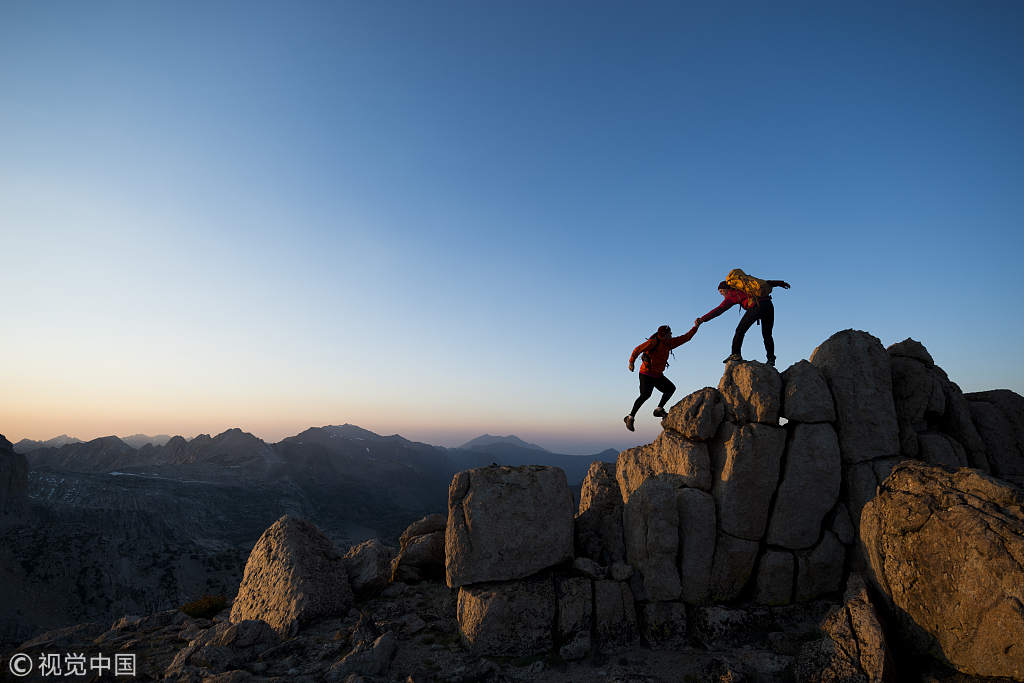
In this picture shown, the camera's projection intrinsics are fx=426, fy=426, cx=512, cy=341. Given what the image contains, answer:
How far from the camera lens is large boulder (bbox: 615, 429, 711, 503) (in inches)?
552

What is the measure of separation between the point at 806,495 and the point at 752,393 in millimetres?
3403

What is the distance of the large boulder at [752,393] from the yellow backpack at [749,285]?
90.4 inches

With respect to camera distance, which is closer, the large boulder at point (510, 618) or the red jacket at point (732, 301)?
the large boulder at point (510, 618)

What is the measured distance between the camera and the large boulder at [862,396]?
13.4 meters

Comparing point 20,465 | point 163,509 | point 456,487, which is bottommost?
point 163,509

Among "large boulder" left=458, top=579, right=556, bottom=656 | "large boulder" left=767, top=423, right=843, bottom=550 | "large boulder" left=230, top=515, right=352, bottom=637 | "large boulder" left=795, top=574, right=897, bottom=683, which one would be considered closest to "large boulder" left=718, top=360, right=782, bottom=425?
"large boulder" left=767, top=423, right=843, bottom=550

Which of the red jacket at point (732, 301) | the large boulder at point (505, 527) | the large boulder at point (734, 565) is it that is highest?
the red jacket at point (732, 301)

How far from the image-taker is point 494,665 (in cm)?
1155

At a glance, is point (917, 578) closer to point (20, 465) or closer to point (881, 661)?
point (881, 661)

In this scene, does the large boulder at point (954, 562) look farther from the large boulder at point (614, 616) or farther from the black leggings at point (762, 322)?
the large boulder at point (614, 616)

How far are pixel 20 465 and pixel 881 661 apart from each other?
127 meters

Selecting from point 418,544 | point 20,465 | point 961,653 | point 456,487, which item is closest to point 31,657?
point 418,544

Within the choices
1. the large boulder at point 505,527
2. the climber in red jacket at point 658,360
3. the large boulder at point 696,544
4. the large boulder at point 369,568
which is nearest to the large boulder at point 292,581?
the large boulder at point 369,568

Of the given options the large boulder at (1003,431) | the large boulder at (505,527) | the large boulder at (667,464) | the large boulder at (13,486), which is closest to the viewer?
the large boulder at (505,527)
